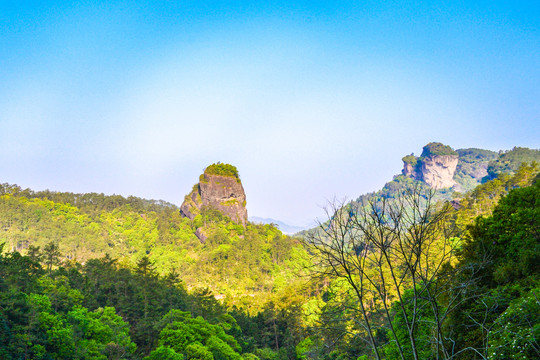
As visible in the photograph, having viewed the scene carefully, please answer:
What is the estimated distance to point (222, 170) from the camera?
7956cm

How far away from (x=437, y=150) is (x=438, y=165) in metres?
7.33

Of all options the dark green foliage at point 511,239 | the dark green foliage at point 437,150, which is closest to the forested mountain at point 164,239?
the dark green foliage at point 511,239

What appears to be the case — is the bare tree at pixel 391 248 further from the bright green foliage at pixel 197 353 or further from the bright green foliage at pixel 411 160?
the bright green foliage at pixel 411 160

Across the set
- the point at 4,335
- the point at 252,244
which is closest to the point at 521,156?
the point at 252,244

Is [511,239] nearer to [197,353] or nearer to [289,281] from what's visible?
[197,353]

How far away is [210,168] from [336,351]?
61.6 metres

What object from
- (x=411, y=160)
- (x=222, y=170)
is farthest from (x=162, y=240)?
(x=411, y=160)

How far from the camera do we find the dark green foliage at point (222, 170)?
79438 mm

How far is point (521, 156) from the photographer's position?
371 feet

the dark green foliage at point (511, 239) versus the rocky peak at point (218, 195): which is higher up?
the rocky peak at point (218, 195)

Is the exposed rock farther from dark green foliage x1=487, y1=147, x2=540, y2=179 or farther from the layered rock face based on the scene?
dark green foliage x1=487, y1=147, x2=540, y2=179

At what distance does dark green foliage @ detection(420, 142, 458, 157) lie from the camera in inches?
6545

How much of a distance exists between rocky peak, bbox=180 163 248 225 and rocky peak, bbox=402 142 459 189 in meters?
119

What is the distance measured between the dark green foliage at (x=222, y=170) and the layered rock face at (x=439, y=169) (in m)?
121
